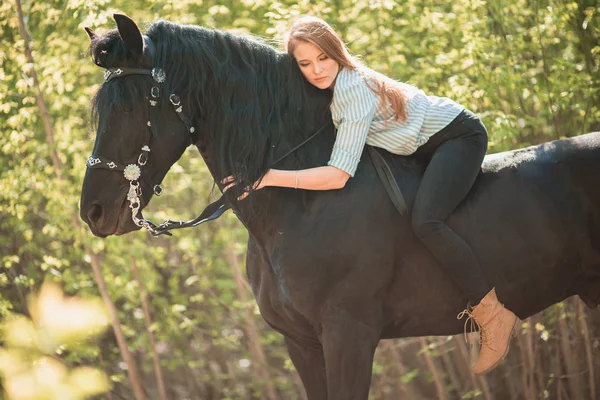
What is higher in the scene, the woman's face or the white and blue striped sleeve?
the woman's face

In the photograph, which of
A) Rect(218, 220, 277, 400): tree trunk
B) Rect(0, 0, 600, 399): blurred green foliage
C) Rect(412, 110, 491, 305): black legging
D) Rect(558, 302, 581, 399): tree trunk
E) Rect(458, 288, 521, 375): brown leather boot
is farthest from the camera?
Rect(218, 220, 277, 400): tree trunk

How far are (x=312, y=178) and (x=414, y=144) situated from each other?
1.78 ft

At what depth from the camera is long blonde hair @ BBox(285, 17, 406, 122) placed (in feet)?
10.3

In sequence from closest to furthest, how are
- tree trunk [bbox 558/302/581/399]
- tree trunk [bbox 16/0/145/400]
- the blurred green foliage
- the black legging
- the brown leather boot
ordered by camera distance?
the black legging, the brown leather boot, the blurred green foliage, tree trunk [bbox 16/0/145/400], tree trunk [bbox 558/302/581/399]

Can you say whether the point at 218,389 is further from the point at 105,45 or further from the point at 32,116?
the point at 105,45

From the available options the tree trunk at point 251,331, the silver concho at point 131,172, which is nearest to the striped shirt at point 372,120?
the silver concho at point 131,172

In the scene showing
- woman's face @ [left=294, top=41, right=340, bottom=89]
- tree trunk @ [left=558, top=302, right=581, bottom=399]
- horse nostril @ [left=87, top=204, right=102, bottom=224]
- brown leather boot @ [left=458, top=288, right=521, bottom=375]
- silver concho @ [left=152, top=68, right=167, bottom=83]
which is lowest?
tree trunk @ [left=558, top=302, right=581, bottom=399]

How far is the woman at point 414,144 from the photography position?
3086mm

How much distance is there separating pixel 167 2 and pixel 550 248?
3.81 meters

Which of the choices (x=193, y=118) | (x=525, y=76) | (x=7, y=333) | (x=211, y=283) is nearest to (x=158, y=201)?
(x=211, y=283)

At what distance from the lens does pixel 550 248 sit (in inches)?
131

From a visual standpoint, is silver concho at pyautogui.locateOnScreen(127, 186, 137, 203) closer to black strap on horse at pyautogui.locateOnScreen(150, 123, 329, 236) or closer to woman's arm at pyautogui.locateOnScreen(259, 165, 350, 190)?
black strap on horse at pyautogui.locateOnScreen(150, 123, 329, 236)

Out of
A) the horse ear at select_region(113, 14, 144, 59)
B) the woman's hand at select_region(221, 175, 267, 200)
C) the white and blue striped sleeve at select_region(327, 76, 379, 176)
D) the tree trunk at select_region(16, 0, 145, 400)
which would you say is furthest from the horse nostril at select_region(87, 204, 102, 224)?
the tree trunk at select_region(16, 0, 145, 400)

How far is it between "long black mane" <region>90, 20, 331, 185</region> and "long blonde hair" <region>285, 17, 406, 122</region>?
162mm
